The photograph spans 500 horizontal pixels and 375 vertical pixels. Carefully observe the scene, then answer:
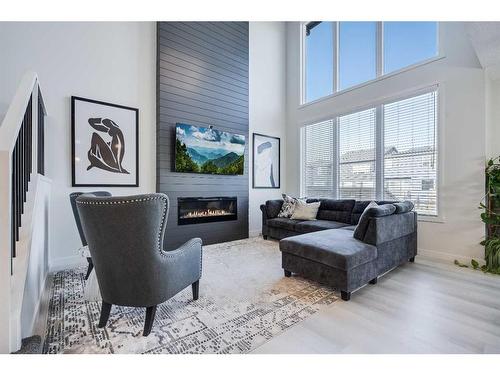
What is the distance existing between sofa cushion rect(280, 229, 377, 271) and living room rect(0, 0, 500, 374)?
2 cm

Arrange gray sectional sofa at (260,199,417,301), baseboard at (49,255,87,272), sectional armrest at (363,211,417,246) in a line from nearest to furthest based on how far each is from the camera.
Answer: gray sectional sofa at (260,199,417,301) < sectional armrest at (363,211,417,246) < baseboard at (49,255,87,272)

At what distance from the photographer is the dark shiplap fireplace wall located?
13.2 feet

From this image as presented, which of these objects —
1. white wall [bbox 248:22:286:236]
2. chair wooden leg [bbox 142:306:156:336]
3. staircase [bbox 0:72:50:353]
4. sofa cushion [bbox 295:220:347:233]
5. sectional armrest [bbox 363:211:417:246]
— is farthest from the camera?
white wall [bbox 248:22:286:236]

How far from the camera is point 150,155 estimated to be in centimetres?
396

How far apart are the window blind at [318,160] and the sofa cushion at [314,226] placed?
3.77 ft

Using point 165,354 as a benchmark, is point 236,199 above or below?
above

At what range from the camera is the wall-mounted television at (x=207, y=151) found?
412 centimetres

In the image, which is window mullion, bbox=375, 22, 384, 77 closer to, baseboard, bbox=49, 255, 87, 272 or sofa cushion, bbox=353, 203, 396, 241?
sofa cushion, bbox=353, 203, 396, 241

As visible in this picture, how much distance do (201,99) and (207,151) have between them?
0.93m

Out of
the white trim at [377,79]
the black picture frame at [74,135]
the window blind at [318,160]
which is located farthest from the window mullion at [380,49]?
the black picture frame at [74,135]

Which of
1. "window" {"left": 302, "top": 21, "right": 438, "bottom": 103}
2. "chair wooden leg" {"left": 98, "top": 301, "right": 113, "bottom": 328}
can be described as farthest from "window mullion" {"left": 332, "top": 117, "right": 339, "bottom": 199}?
"chair wooden leg" {"left": 98, "top": 301, "right": 113, "bottom": 328}

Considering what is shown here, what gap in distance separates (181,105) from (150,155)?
3.28 ft
